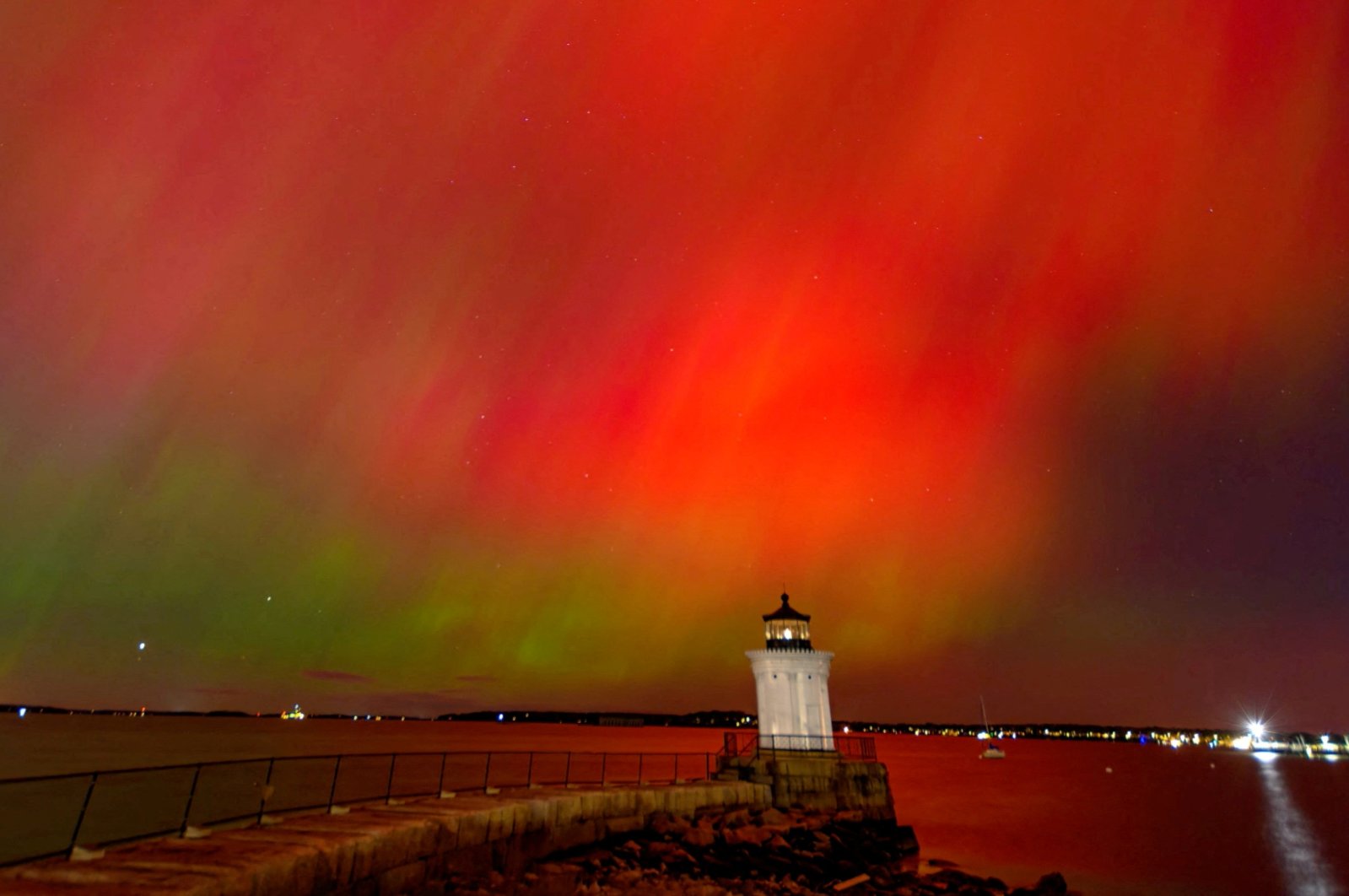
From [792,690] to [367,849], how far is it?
66.5 ft

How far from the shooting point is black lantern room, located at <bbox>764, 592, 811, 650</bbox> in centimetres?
3161

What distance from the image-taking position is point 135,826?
128 feet

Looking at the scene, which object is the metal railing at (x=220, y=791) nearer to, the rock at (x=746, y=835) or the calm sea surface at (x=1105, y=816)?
the rock at (x=746, y=835)

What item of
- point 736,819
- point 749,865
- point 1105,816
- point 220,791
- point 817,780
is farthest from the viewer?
point 1105,816

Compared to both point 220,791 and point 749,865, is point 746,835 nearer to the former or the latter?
point 749,865

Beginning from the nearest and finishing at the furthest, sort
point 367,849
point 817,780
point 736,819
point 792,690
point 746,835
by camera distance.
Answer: point 367,849
point 746,835
point 736,819
point 817,780
point 792,690

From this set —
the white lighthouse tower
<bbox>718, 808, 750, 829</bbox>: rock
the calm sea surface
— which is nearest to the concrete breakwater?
<bbox>718, 808, 750, 829</bbox>: rock

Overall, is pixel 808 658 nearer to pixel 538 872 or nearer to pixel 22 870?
pixel 538 872

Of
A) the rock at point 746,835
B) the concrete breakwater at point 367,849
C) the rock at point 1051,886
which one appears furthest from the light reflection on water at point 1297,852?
the concrete breakwater at point 367,849

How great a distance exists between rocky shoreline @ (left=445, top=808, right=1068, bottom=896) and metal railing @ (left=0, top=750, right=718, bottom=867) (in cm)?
249

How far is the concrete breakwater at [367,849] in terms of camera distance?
1027 cm

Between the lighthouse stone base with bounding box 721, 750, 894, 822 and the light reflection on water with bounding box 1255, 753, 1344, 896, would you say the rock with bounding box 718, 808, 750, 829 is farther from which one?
the light reflection on water with bounding box 1255, 753, 1344, 896

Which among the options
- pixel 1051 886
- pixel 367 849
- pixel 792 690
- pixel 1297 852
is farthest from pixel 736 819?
pixel 1297 852

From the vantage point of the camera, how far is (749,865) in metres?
21.8
